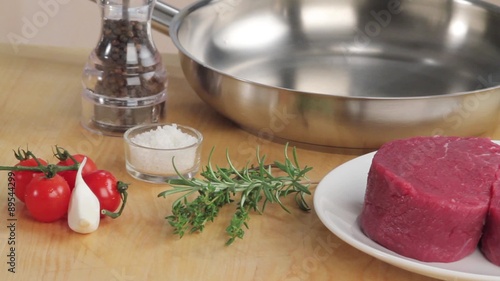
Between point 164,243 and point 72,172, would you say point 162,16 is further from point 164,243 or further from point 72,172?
point 164,243

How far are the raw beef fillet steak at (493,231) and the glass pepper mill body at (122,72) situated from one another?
839 millimetres

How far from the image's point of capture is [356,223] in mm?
1569

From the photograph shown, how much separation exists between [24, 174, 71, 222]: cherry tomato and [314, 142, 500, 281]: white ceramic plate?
1.44 ft

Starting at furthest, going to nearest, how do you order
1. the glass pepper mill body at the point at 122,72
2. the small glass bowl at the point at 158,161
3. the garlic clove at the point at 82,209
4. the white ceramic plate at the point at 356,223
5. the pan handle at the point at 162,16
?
the pan handle at the point at 162,16 < the glass pepper mill body at the point at 122,72 < the small glass bowl at the point at 158,161 < the garlic clove at the point at 82,209 < the white ceramic plate at the point at 356,223

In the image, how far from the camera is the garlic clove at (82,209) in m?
1.55

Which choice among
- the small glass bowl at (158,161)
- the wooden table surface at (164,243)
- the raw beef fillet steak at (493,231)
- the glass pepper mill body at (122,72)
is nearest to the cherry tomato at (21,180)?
the wooden table surface at (164,243)

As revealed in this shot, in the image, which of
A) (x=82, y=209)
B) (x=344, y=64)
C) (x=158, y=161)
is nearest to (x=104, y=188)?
(x=82, y=209)

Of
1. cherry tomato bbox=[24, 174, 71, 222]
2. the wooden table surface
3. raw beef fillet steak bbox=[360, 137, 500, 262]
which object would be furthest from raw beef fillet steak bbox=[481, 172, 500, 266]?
cherry tomato bbox=[24, 174, 71, 222]

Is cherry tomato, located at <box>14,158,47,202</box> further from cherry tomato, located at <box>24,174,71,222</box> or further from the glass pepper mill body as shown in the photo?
the glass pepper mill body

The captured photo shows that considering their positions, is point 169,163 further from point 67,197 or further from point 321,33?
point 321,33

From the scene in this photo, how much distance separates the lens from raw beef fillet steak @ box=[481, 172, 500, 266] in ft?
4.76

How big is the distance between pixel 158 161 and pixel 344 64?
74 cm

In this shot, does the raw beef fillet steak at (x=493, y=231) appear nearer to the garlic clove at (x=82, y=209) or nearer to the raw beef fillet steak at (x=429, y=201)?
the raw beef fillet steak at (x=429, y=201)

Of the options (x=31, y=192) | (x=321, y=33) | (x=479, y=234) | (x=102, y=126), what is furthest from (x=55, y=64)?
(x=479, y=234)
